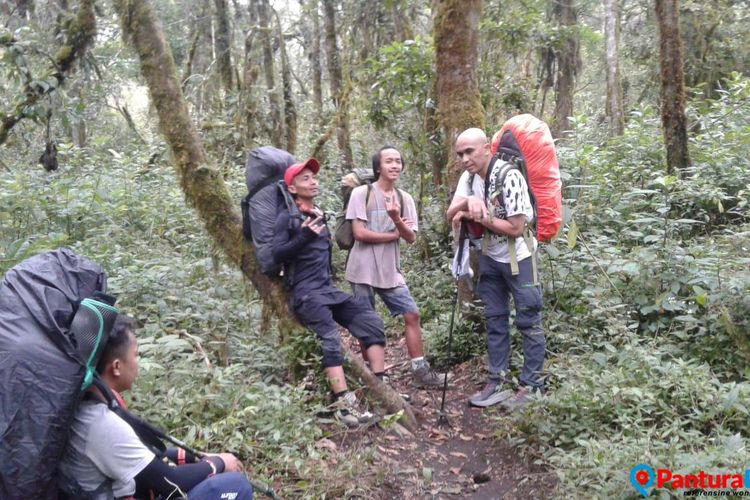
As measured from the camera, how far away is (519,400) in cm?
496

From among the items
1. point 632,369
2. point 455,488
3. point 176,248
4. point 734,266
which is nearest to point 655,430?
point 632,369

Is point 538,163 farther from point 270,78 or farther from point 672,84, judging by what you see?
point 270,78

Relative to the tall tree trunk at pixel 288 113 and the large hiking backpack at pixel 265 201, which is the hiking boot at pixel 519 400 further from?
the tall tree trunk at pixel 288 113

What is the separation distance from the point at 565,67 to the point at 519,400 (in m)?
14.1

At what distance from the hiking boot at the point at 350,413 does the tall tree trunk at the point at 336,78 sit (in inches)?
313

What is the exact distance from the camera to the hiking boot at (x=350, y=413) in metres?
4.60

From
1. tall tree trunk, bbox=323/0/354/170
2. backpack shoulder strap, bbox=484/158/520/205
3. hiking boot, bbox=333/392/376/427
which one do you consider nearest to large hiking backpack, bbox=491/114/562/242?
backpack shoulder strap, bbox=484/158/520/205

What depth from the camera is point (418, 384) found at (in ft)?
19.4

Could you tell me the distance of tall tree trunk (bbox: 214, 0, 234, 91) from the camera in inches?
530

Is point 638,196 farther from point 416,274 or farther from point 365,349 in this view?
point 365,349

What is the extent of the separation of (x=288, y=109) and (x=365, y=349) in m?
7.71

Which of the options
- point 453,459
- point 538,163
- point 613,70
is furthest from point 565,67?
point 453,459

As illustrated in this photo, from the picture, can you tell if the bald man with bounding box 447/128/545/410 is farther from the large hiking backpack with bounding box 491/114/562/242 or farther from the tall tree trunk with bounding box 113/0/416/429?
the tall tree trunk with bounding box 113/0/416/429

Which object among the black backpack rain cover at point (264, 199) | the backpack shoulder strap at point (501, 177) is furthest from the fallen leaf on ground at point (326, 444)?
the backpack shoulder strap at point (501, 177)
